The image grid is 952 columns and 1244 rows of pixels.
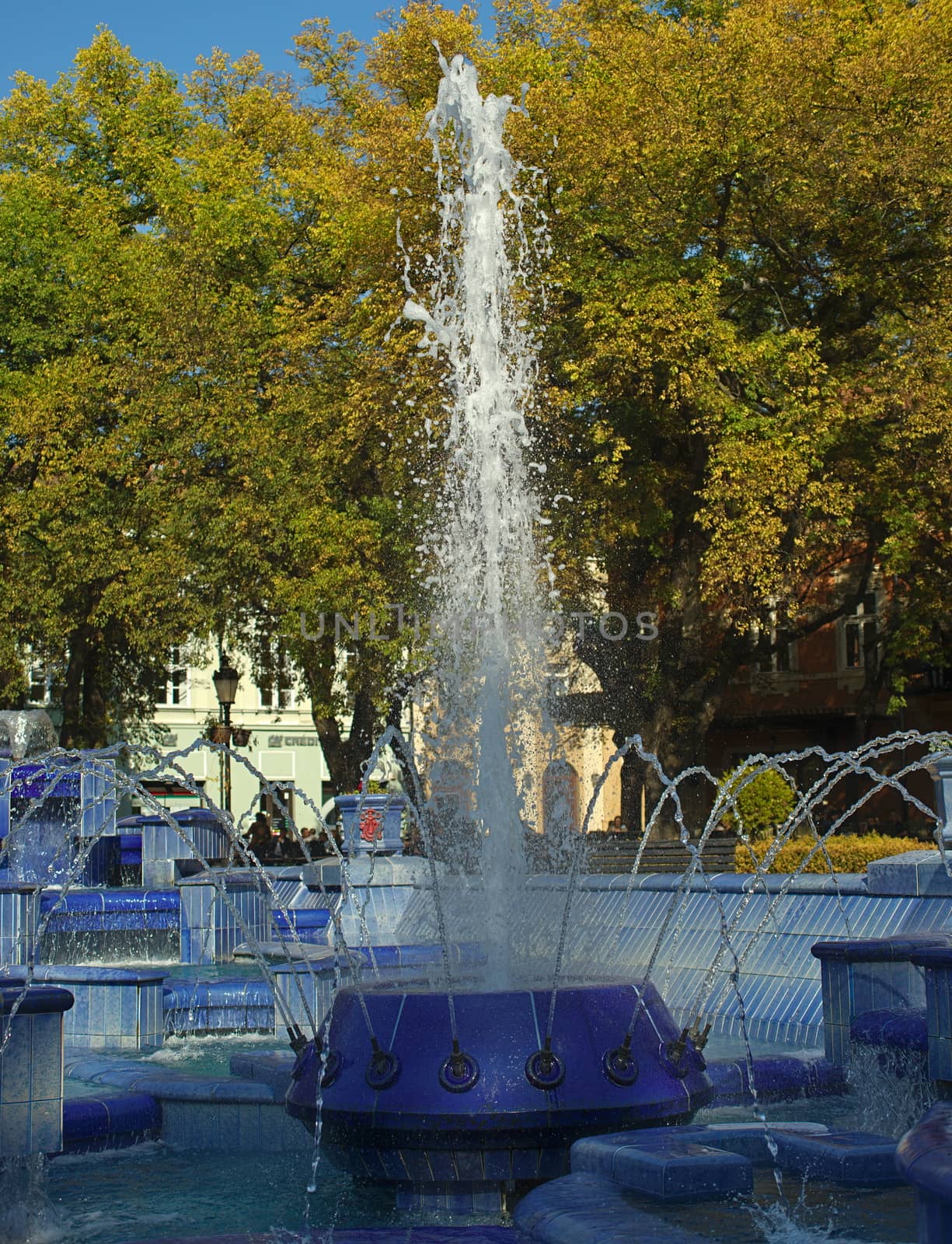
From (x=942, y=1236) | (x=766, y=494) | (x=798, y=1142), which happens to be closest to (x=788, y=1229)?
(x=798, y=1142)

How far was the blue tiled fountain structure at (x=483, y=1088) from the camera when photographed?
5.77 metres

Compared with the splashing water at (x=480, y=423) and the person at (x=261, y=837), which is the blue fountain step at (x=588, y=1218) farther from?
the person at (x=261, y=837)

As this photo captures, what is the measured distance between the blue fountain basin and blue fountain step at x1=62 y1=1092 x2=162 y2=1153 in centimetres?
153

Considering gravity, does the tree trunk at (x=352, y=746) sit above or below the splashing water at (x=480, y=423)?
below

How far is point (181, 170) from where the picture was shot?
31625mm

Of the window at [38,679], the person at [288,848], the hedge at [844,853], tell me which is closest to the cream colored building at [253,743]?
the window at [38,679]

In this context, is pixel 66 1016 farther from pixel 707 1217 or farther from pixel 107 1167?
pixel 707 1217

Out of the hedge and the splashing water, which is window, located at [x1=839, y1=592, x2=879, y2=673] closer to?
the splashing water

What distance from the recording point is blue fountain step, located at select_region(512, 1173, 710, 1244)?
434cm

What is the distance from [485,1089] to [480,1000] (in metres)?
0.35

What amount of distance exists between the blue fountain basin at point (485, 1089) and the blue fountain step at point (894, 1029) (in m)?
1.59

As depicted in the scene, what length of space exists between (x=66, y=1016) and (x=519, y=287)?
16.0m

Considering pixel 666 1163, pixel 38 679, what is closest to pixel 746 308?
pixel 38 679

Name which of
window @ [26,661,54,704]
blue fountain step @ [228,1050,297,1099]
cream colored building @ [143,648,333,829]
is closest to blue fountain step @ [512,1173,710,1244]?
blue fountain step @ [228,1050,297,1099]
